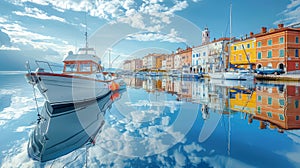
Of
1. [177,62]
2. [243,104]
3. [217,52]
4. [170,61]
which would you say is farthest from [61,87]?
[170,61]

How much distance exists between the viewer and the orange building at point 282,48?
2444cm

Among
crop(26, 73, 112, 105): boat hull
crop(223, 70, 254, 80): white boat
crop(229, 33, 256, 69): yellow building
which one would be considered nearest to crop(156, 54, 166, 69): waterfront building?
crop(229, 33, 256, 69): yellow building

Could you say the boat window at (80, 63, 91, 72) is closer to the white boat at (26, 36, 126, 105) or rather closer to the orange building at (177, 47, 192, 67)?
the white boat at (26, 36, 126, 105)

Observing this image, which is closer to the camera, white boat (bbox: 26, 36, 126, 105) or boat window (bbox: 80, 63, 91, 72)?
white boat (bbox: 26, 36, 126, 105)

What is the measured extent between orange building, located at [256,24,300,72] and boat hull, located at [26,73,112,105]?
2844 cm

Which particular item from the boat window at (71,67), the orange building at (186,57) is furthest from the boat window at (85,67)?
the orange building at (186,57)

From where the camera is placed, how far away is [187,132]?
A: 4078mm

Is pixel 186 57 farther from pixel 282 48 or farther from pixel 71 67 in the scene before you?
pixel 71 67

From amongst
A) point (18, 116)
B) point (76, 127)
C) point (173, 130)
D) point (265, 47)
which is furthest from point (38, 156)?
point (265, 47)

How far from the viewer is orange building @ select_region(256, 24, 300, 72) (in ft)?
80.2

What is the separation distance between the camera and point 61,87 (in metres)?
6.52

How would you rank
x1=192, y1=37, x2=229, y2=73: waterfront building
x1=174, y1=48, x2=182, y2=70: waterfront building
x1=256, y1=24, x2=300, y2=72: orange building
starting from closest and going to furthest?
x1=256, y1=24, x2=300, y2=72: orange building → x1=192, y1=37, x2=229, y2=73: waterfront building → x1=174, y1=48, x2=182, y2=70: waterfront building

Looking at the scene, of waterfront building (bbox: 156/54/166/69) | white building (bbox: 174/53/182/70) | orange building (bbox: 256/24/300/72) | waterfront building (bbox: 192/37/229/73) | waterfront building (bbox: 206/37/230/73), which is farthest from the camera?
waterfront building (bbox: 156/54/166/69)

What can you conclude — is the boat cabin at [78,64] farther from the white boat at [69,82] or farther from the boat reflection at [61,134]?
the boat reflection at [61,134]
